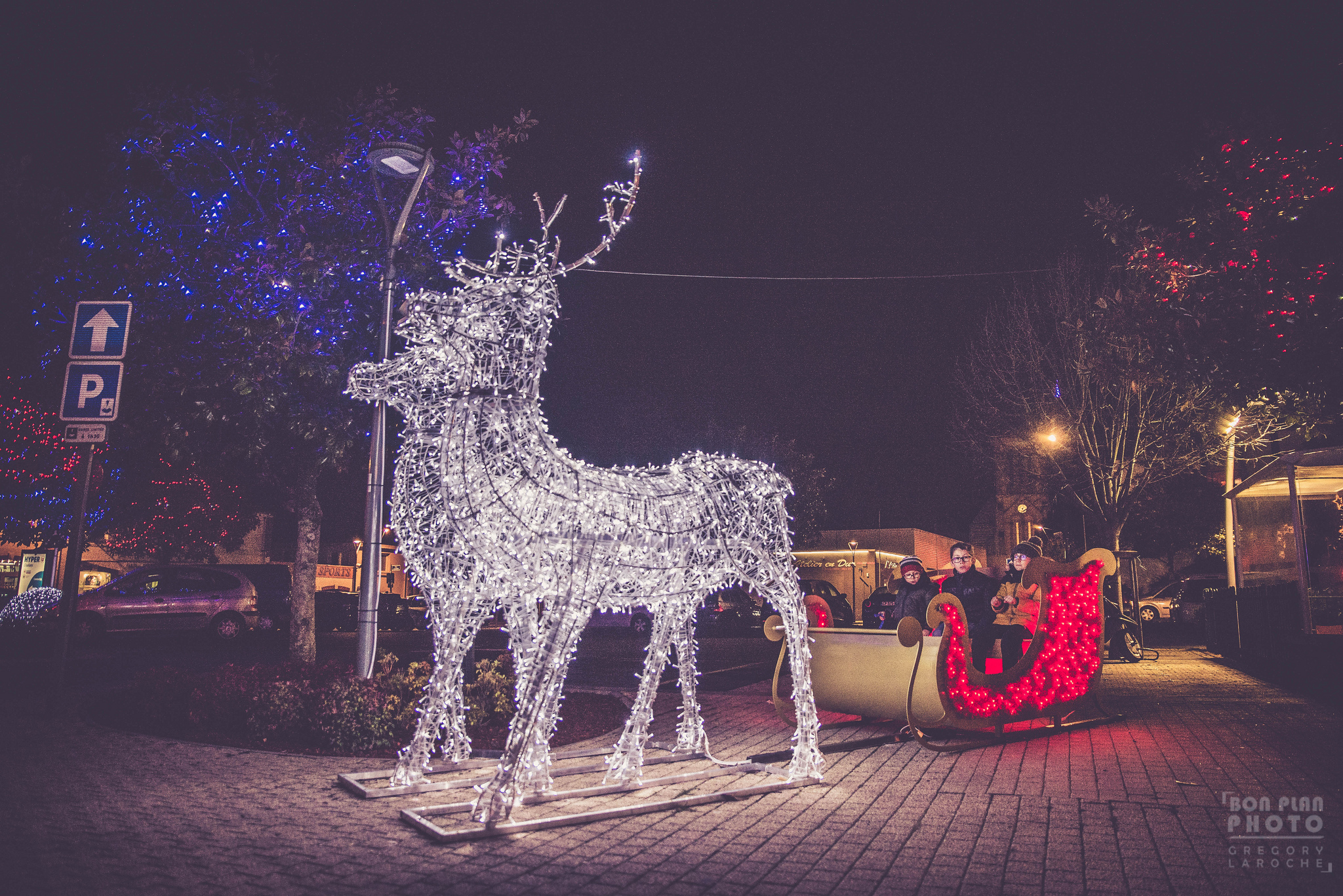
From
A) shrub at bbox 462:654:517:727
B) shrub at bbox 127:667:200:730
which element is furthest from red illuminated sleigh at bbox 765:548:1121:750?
shrub at bbox 127:667:200:730

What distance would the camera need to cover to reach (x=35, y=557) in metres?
23.2

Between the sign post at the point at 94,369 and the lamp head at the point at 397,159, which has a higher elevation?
the lamp head at the point at 397,159

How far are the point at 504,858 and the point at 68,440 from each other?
593 centimetres

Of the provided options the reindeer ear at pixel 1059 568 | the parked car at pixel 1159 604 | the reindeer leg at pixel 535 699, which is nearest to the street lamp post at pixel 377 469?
the reindeer leg at pixel 535 699

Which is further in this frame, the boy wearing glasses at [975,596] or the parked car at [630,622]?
the parked car at [630,622]

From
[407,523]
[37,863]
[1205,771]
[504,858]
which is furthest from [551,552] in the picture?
[1205,771]

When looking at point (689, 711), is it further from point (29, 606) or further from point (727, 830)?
point (29, 606)

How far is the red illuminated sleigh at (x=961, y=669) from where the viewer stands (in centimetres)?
630

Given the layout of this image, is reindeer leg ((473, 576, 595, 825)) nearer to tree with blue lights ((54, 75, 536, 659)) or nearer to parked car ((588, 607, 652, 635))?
tree with blue lights ((54, 75, 536, 659))

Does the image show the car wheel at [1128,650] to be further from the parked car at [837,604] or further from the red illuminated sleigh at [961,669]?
the red illuminated sleigh at [961,669]

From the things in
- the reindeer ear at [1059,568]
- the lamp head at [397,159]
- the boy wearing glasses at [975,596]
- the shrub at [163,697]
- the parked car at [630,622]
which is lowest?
the parked car at [630,622]

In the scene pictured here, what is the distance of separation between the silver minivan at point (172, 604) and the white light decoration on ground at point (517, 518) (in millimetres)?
14393

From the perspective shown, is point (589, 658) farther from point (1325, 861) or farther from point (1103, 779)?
point (1325, 861)

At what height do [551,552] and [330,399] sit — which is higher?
[330,399]
